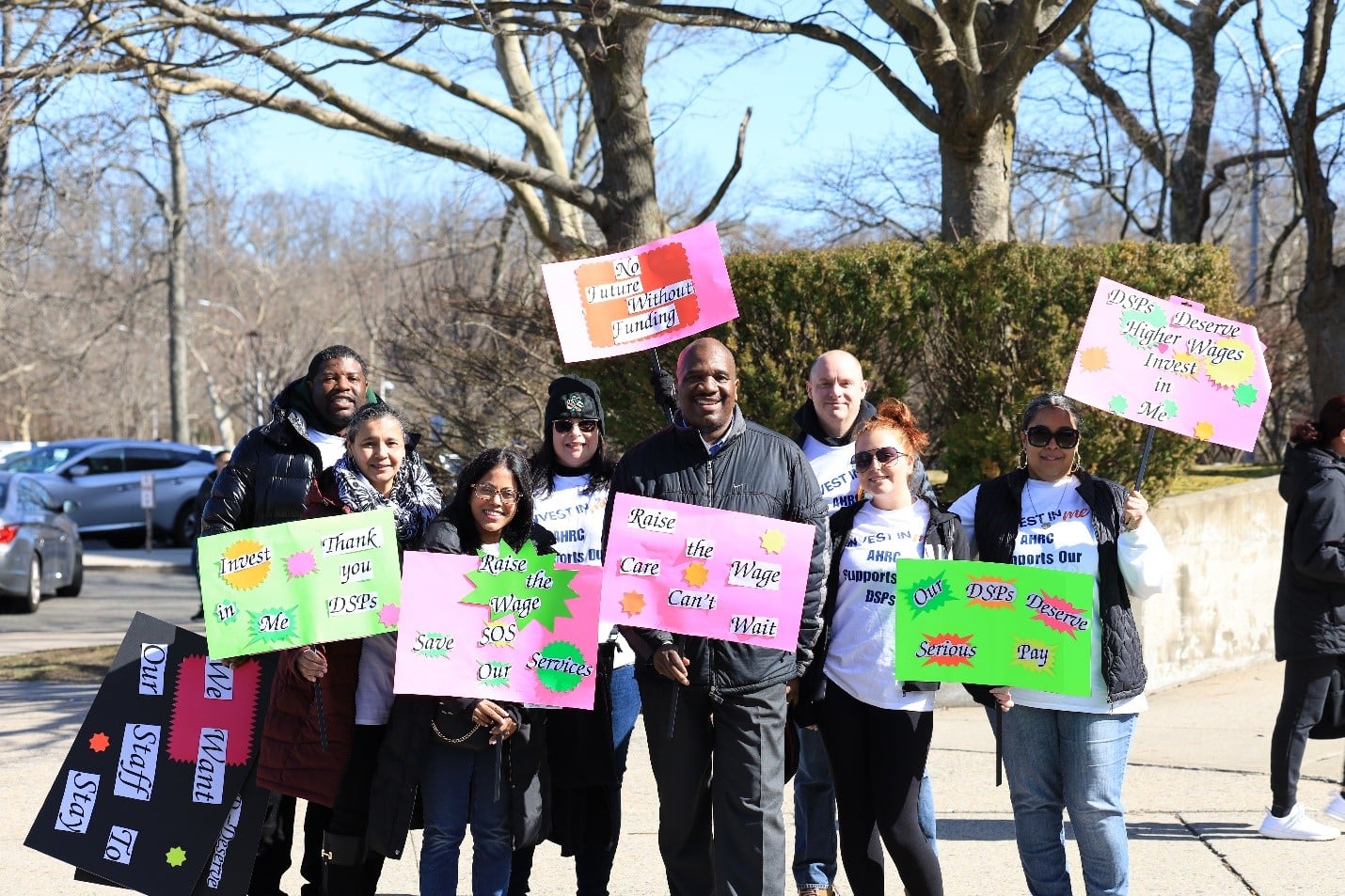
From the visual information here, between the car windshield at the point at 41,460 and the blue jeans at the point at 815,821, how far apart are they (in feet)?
68.1

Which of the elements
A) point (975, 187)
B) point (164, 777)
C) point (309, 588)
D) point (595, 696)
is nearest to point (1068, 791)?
point (595, 696)

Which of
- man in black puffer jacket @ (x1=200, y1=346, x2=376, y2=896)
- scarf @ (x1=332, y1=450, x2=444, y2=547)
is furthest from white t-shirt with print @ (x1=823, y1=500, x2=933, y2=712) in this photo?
man in black puffer jacket @ (x1=200, y1=346, x2=376, y2=896)

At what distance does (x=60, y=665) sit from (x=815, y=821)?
24.5ft

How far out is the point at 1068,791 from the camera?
14.6ft

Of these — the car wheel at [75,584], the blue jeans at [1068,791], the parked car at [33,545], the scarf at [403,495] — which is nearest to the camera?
the blue jeans at [1068,791]

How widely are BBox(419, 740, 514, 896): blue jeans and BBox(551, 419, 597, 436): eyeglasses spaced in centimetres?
116

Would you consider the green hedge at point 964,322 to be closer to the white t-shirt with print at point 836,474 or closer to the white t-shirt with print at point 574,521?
the white t-shirt with print at point 836,474

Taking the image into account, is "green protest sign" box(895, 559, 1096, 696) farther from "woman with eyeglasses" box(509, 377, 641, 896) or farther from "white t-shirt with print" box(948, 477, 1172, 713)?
"woman with eyeglasses" box(509, 377, 641, 896)

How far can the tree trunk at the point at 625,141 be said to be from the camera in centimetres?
1209

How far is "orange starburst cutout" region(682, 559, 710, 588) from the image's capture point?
4609 millimetres

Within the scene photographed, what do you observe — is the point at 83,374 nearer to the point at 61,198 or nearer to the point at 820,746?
the point at 61,198

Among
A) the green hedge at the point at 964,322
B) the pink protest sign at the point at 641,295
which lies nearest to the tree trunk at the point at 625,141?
the green hedge at the point at 964,322

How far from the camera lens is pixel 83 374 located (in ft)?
187

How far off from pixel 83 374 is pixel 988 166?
52455mm
